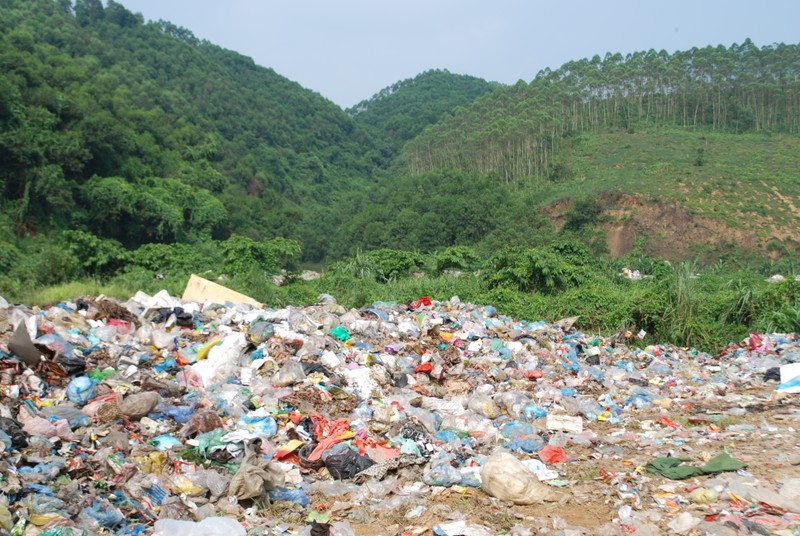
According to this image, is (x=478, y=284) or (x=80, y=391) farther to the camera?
(x=478, y=284)

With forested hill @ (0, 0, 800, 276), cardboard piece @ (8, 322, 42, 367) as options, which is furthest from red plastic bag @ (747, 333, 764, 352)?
forested hill @ (0, 0, 800, 276)

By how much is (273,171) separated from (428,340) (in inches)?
1858

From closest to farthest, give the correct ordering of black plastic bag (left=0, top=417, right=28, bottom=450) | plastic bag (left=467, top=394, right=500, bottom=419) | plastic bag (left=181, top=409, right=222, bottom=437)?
black plastic bag (left=0, top=417, right=28, bottom=450) → plastic bag (left=181, top=409, right=222, bottom=437) → plastic bag (left=467, top=394, right=500, bottom=419)

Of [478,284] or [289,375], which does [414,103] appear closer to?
[478,284]

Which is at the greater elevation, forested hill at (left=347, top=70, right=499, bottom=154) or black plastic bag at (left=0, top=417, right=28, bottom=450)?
forested hill at (left=347, top=70, right=499, bottom=154)

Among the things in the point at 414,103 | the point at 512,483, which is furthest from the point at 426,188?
the point at 414,103

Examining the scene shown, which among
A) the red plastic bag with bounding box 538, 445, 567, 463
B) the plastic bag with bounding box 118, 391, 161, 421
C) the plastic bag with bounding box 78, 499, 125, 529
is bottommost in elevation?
the red plastic bag with bounding box 538, 445, 567, 463

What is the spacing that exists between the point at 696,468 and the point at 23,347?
5.16m

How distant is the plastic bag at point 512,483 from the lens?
425 cm

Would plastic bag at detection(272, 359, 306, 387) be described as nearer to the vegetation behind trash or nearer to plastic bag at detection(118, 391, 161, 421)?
plastic bag at detection(118, 391, 161, 421)

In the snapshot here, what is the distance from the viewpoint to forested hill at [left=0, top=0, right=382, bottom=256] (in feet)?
88.0

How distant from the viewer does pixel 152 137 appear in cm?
3838

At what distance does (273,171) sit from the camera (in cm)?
5353

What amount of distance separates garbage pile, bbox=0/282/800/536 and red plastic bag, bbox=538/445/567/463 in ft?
0.07
